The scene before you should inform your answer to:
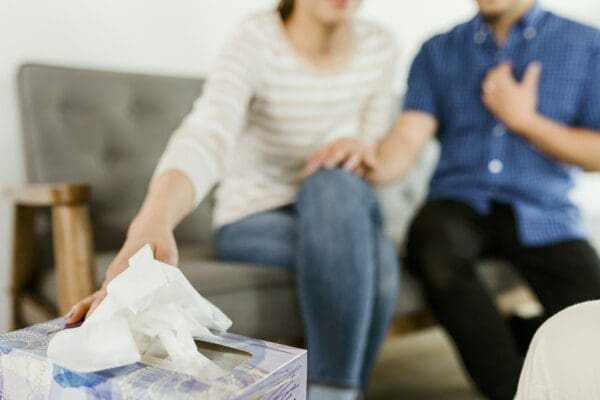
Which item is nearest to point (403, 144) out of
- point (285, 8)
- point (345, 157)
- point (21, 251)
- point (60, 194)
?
point (345, 157)

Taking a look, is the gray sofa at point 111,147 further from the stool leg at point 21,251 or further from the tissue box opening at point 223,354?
the tissue box opening at point 223,354

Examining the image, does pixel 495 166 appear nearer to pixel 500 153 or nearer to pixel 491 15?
pixel 500 153

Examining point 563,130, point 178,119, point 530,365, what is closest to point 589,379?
point 530,365

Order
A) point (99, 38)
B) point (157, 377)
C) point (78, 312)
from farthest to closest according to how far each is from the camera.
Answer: point (99, 38) → point (78, 312) → point (157, 377)

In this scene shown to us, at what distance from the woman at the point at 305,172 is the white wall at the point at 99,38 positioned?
1.65ft

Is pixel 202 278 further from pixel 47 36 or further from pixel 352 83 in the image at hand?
pixel 47 36

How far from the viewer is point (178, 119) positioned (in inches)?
55.2

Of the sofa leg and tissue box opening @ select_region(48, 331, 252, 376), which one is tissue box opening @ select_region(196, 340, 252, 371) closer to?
tissue box opening @ select_region(48, 331, 252, 376)

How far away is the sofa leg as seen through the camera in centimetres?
89

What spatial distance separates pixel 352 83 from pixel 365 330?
0.51 meters

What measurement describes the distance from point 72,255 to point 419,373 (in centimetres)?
94

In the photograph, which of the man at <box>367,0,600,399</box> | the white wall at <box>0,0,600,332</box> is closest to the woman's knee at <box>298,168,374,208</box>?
the man at <box>367,0,600,399</box>

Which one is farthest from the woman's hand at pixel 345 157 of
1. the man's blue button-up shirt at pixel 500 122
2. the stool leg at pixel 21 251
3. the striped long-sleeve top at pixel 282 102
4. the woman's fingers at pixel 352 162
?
the stool leg at pixel 21 251

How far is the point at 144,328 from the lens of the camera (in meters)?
0.43
